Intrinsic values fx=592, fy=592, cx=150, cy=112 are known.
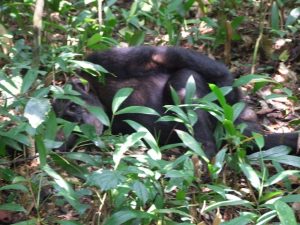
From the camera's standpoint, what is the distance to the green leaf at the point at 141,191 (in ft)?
7.73

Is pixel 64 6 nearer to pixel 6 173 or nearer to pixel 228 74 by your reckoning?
pixel 228 74

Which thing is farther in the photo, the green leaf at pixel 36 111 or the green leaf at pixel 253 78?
the green leaf at pixel 253 78

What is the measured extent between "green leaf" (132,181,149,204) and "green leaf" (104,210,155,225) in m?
0.05

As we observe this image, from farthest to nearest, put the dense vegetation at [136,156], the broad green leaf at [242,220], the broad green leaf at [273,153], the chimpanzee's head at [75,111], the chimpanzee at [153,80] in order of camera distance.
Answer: the chimpanzee at [153,80]
the chimpanzee's head at [75,111]
the broad green leaf at [273,153]
the dense vegetation at [136,156]
the broad green leaf at [242,220]

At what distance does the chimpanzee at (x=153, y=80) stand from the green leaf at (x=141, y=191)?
→ 5.12 ft

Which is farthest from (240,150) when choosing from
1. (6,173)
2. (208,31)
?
(208,31)

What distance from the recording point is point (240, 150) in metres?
2.95

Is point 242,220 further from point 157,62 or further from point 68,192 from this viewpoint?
point 157,62

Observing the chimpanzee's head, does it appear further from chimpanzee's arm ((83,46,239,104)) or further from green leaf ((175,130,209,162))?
green leaf ((175,130,209,162))

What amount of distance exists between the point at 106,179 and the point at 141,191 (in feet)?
0.56

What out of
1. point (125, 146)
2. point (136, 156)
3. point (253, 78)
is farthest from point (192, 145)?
point (253, 78)

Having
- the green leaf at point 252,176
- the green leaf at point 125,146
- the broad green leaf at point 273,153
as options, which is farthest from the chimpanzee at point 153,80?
the green leaf at point 125,146

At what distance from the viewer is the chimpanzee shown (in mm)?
4047

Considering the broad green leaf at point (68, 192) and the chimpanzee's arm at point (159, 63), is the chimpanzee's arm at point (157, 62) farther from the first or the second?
the broad green leaf at point (68, 192)
